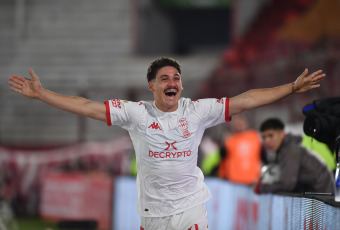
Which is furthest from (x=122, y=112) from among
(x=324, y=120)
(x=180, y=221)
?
(x=324, y=120)

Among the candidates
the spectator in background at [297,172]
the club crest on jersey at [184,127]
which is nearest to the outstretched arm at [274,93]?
the club crest on jersey at [184,127]

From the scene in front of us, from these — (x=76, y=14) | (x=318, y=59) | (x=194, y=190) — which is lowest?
(x=194, y=190)

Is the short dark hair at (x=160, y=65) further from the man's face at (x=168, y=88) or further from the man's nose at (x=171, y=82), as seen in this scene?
the man's nose at (x=171, y=82)

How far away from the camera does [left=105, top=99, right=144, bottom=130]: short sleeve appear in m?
4.06

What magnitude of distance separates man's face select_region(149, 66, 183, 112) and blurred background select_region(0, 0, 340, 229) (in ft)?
12.5

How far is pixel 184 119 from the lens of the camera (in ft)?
13.5

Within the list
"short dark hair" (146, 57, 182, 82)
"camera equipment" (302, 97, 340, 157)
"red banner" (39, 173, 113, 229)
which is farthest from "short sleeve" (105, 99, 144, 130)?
"red banner" (39, 173, 113, 229)

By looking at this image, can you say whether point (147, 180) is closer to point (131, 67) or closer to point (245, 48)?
point (245, 48)

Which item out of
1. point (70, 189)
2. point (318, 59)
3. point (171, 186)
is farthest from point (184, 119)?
point (70, 189)

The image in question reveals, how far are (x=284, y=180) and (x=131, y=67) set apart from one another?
15051mm

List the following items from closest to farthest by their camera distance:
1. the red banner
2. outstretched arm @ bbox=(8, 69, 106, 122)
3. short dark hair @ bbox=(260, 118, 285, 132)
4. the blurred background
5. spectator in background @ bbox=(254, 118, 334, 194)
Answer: outstretched arm @ bbox=(8, 69, 106, 122), spectator in background @ bbox=(254, 118, 334, 194), short dark hair @ bbox=(260, 118, 285, 132), the blurred background, the red banner

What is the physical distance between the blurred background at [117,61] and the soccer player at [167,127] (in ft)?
12.0

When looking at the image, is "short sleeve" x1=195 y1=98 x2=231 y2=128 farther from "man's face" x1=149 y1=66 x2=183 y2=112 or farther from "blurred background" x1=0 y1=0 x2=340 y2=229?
"blurred background" x1=0 y1=0 x2=340 y2=229

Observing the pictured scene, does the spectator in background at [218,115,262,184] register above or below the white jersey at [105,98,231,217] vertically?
above
